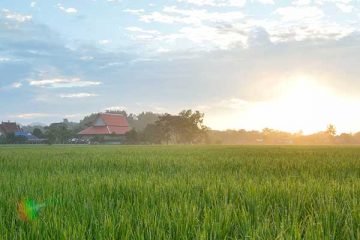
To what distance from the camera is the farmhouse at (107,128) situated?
216ft

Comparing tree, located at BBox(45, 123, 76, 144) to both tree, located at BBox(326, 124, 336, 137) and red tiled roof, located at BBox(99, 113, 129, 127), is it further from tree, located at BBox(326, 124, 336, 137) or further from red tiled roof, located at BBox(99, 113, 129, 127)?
tree, located at BBox(326, 124, 336, 137)

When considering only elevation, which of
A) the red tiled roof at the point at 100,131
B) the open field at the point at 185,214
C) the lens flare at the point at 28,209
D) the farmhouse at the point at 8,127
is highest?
the farmhouse at the point at 8,127

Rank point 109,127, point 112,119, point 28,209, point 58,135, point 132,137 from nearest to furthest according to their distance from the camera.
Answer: point 28,209 → point 132,137 → point 58,135 → point 109,127 → point 112,119

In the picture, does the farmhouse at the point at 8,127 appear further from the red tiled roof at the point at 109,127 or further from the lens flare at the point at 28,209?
the lens flare at the point at 28,209

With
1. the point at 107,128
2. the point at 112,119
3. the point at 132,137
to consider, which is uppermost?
the point at 112,119

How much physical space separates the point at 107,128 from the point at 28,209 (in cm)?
6750

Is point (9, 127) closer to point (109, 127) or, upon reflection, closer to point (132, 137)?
point (109, 127)

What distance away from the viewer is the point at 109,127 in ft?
233

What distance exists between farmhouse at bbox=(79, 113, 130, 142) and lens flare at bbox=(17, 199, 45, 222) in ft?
195

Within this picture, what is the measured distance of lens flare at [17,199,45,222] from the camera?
3486 mm

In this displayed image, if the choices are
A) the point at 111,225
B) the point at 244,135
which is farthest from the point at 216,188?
the point at 244,135

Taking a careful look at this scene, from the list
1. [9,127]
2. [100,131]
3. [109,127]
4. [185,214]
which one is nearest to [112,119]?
[109,127]

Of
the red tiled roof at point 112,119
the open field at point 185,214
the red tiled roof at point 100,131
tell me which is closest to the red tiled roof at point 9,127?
the red tiled roof at point 100,131

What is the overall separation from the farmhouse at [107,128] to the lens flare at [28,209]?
195 ft
